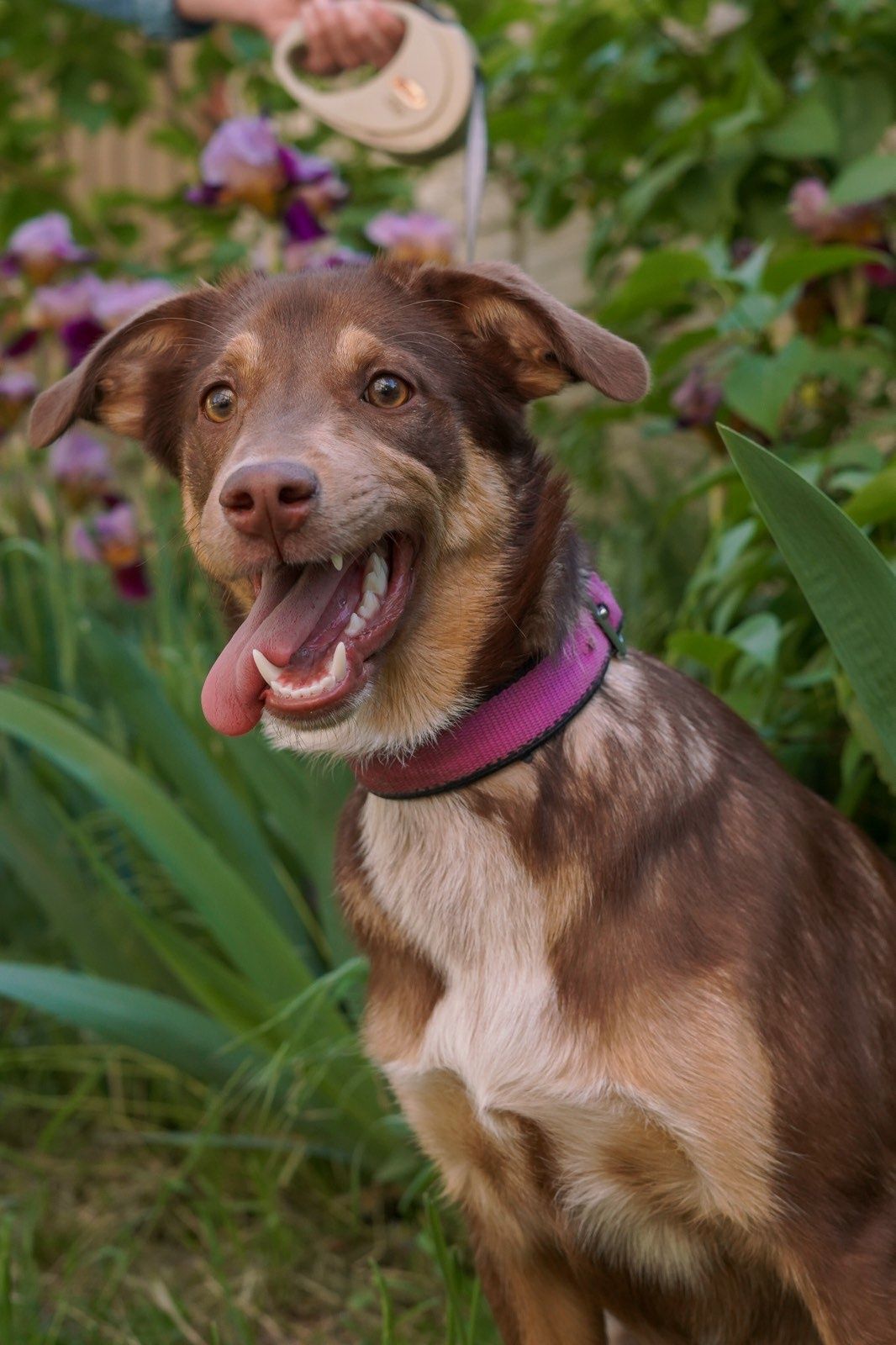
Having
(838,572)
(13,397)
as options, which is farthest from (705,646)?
(13,397)

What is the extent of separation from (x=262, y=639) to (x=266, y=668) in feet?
0.21

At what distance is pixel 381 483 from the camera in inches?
66.2

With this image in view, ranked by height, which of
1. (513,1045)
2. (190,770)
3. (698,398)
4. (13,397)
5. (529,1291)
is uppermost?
(698,398)

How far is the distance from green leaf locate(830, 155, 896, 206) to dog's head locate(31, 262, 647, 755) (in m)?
0.95

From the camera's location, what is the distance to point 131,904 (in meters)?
2.52

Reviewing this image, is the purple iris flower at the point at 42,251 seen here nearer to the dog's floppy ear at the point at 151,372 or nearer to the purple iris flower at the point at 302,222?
the purple iris flower at the point at 302,222

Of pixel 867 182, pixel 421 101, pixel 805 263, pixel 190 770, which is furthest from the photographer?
pixel 190 770

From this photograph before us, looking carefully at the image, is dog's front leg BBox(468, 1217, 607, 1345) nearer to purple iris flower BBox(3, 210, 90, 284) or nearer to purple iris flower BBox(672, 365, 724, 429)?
purple iris flower BBox(672, 365, 724, 429)

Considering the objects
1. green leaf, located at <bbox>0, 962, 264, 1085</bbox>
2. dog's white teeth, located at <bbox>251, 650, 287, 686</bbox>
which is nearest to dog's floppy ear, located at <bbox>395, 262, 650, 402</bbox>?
dog's white teeth, located at <bbox>251, 650, 287, 686</bbox>

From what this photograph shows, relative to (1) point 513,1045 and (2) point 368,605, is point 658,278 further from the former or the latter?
(1) point 513,1045

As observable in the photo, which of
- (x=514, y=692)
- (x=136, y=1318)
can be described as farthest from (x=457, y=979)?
(x=136, y=1318)

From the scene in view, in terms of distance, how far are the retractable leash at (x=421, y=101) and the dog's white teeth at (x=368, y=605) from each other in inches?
41.6

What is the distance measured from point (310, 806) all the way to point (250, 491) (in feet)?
3.63

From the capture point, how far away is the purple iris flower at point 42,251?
3.52 m
